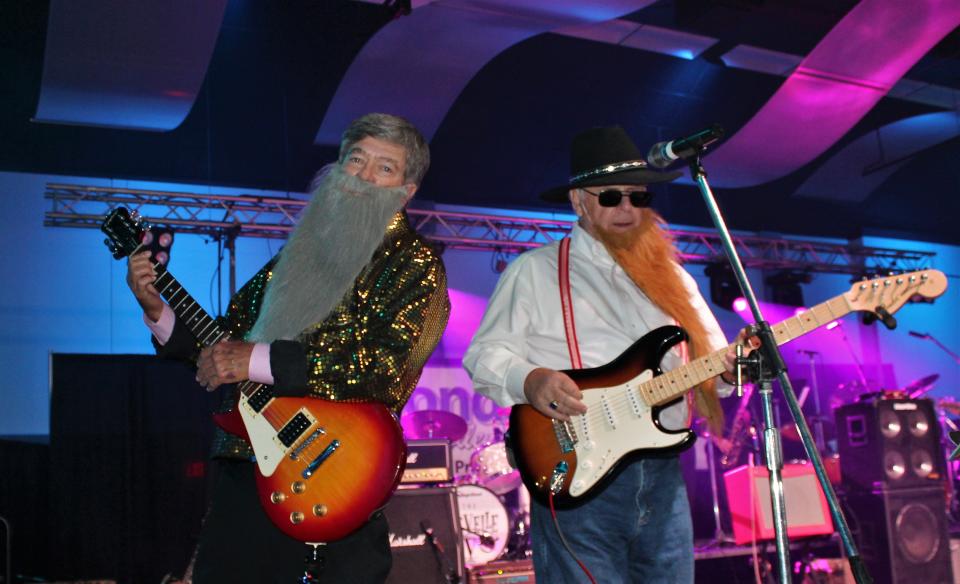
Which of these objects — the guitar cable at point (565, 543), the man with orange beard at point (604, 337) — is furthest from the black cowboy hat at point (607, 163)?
the guitar cable at point (565, 543)

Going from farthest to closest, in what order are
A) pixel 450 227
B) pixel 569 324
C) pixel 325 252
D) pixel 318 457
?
pixel 450 227, pixel 569 324, pixel 325 252, pixel 318 457

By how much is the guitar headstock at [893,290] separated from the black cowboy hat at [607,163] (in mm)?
784

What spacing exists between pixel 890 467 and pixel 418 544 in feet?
12.9

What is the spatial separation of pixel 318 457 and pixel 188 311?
660 mm

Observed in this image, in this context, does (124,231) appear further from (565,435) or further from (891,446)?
(891,446)

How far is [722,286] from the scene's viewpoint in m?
11.1

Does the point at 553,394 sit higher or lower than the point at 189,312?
lower

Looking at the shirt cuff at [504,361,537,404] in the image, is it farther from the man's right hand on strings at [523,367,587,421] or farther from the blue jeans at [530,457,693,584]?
the blue jeans at [530,457,693,584]

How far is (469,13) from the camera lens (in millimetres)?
8305

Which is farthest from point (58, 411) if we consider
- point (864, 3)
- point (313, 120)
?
point (864, 3)

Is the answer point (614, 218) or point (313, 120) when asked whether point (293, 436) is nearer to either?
point (614, 218)

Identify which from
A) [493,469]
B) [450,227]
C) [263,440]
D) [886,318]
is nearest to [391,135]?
[263,440]

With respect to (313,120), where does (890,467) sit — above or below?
below

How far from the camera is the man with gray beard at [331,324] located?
2426 mm
